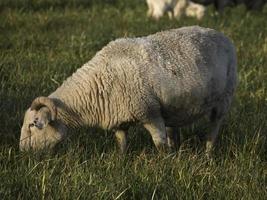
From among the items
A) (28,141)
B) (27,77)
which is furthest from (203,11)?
(28,141)

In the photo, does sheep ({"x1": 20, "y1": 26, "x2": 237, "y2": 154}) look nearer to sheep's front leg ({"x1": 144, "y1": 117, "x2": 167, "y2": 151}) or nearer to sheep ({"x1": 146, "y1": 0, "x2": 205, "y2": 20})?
sheep's front leg ({"x1": 144, "y1": 117, "x2": 167, "y2": 151})

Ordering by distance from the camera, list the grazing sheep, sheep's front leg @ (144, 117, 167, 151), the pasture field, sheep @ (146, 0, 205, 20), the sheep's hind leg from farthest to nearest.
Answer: the grazing sheep, sheep @ (146, 0, 205, 20), the sheep's hind leg, sheep's front leg @ (144, 117, 167, 151), the pasture field

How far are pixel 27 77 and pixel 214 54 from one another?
9.16 ft

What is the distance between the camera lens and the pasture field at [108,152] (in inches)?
176

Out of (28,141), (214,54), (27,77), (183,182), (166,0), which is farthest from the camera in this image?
(166,0)

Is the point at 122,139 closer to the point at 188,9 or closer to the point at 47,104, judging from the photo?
the point at 47,104

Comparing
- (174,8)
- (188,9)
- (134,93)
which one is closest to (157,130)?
(134,93)

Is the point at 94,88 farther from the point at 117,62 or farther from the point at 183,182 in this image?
the point at 183,182

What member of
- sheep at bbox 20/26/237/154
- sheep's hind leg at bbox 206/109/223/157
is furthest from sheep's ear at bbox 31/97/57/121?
sheep's hind leg at bbox 206/109/223/157

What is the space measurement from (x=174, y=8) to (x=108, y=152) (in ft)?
34.3

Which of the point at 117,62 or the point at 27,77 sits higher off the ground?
the point at 117,62

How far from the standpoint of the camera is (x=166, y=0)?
15219mm

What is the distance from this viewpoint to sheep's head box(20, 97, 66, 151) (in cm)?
509

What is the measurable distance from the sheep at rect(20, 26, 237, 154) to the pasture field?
0.61 ft
